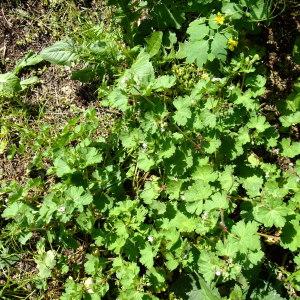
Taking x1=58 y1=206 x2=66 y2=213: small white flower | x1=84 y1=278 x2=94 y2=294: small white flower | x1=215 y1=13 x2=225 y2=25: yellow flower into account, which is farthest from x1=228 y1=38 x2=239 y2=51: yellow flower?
x1=84 y1=278 x2=94 y2=294: small white flower

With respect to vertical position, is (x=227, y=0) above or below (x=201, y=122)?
above

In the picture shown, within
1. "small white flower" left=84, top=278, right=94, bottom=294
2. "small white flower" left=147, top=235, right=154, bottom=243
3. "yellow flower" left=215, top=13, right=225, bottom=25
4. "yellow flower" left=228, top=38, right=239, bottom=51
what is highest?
"yellow flower" left=215, top=13, right=225, bottom=25

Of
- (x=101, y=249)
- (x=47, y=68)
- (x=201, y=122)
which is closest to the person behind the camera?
(x=201, y=122)

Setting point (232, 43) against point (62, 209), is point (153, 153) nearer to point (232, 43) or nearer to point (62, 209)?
point (62, 209)

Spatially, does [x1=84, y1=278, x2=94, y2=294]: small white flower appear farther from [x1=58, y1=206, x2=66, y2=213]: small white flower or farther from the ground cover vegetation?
[x1=58, y1=206, x2=66, y2=213]: small white flower

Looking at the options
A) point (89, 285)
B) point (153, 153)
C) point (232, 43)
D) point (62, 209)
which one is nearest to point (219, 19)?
point (232, 43)

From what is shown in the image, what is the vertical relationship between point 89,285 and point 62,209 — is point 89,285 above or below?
below

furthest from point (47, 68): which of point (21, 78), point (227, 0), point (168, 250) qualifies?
point (168, 250)

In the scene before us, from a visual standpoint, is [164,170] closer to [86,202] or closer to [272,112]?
[86,202]
